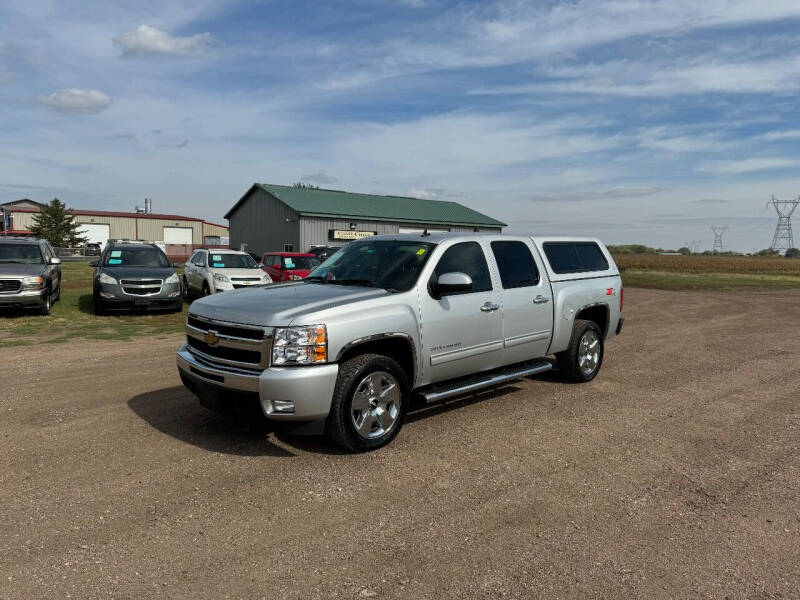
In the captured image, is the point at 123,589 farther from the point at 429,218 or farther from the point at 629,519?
the point at 429,218

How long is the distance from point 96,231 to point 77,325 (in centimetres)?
6340

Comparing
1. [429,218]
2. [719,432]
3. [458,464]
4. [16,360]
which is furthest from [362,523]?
[429,218]

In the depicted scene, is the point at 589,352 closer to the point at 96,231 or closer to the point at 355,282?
the point at 355,282

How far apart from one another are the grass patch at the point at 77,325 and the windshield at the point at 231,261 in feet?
5.69

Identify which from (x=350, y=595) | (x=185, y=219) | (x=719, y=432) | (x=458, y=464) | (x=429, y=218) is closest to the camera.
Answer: (x=350, y=595)

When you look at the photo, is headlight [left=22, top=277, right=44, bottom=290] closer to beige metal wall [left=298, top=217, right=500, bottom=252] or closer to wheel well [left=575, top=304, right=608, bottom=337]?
wheel well [left=575, top=304, right=608, bottom=337]

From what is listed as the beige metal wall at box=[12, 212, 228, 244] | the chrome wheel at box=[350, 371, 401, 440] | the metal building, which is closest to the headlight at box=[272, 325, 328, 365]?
the chrome wheel at box=[350, 371, 401, 440]

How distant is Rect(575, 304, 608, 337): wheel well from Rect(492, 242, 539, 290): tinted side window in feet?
4.09

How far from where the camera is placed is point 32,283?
39.9 feet

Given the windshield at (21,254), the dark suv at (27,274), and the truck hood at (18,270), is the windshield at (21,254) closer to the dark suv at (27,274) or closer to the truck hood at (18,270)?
the dark suv at (27,274)

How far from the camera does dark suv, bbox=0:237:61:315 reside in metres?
12.0

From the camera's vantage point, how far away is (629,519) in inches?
148

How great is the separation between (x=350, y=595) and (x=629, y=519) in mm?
1899

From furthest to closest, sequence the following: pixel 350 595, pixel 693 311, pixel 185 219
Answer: pixel 185 219 < pixel 693 311 < pixel 350 595
